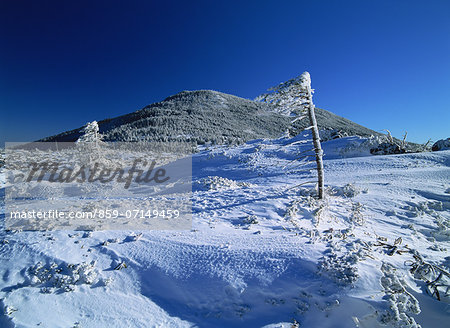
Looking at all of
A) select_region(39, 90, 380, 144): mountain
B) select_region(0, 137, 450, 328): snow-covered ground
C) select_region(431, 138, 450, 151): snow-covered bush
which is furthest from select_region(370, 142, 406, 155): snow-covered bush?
select_region(39, 90, 380, 144): mountain

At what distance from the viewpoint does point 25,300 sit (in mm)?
3037

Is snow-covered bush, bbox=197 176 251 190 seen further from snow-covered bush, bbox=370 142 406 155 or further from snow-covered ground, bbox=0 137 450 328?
snow-covered bush, bbox=370 142 406 155

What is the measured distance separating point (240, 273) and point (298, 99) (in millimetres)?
5373

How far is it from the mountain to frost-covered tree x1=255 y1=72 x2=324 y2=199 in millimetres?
30238

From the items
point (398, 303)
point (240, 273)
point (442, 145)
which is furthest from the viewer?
point (442, 145)

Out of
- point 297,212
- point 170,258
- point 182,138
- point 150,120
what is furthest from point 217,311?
point 150,120

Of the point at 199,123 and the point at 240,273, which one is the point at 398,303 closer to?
the point at 240,273

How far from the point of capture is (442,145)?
13.8m

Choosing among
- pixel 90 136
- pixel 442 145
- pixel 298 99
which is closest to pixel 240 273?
pixel 298 99

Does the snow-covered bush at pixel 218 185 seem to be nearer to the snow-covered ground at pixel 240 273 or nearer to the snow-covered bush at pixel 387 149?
the snow-covered ground at pixel 240 273

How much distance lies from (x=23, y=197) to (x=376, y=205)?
1400 cm

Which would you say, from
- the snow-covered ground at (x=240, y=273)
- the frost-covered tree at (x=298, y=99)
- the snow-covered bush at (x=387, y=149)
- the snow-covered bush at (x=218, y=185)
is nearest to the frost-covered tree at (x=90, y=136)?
the snow-covered bush at (x=218, y=185)

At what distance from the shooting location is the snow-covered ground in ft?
9.68

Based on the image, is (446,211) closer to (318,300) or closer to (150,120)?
(318,300)
